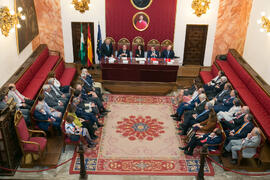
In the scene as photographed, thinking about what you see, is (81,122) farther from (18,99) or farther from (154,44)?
(154,44)

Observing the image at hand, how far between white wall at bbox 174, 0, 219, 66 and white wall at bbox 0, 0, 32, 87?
6.86m

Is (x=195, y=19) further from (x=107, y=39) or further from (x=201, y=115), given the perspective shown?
(x=201, y=115)

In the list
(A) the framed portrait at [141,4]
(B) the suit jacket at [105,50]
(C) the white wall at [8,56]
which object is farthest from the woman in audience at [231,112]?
(C) the white wall at [8,56]

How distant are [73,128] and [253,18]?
27.0 feet

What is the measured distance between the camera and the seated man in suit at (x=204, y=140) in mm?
7672

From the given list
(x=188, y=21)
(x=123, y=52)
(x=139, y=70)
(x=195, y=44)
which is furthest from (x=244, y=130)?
(x=188, y=21)

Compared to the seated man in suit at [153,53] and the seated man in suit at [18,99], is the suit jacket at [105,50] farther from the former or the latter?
the seated man in suit at [18,99]

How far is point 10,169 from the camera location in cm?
699

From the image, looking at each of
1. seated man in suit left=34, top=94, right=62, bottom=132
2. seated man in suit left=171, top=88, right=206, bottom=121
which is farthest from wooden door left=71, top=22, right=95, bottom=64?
seated man in suit left=171, top=88, right=206, bottom=121

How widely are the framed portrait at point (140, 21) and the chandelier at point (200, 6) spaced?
209cm

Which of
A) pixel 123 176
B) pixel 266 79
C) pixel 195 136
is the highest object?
pixel 266 79

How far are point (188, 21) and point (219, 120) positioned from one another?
609 cm

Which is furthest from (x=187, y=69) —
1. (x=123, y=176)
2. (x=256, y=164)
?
(x=123, y=176)

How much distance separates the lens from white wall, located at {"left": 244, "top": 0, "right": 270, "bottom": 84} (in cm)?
1019
